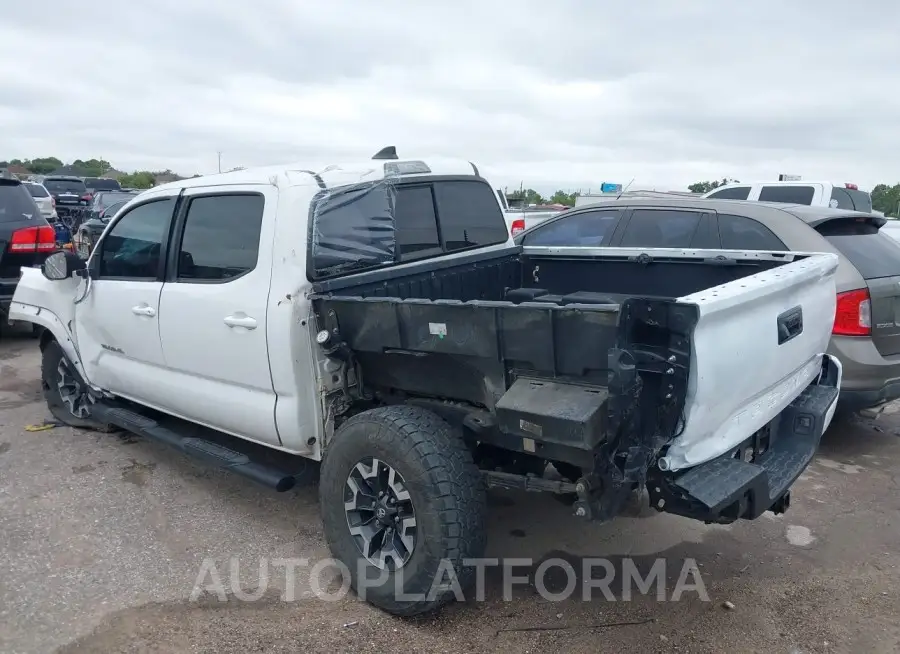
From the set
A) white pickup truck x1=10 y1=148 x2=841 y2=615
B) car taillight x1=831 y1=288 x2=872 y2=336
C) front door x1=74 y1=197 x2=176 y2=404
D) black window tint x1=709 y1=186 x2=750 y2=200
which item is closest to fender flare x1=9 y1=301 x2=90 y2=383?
front door x1=74 y1=197 x2=176 y2=404

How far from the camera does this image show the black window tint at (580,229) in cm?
632

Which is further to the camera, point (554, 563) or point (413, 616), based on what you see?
point (554, 563)

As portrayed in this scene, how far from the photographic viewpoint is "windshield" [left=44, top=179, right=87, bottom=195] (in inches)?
1053

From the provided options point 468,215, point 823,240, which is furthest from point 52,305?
point 823,240

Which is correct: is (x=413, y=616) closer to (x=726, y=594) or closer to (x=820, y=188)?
(x=726, y=594)

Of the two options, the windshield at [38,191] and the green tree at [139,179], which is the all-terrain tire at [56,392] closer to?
the windshield at [38,191]

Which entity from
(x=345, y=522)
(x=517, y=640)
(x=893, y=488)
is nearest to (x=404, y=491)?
(x=345, y=522)

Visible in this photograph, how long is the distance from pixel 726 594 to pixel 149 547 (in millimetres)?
2915

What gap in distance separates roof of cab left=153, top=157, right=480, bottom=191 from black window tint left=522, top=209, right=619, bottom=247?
7.78ft

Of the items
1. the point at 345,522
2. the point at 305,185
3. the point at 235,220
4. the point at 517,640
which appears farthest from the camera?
the point at 235,220

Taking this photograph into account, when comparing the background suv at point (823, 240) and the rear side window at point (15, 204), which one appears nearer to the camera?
the background suv at point (823, 240)

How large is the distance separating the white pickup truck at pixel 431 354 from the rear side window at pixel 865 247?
154cm

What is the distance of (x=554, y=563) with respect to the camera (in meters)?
3.62

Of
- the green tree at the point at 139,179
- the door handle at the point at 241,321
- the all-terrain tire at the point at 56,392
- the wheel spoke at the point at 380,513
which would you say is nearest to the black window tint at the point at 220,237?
the door handle at the point at 241,321
